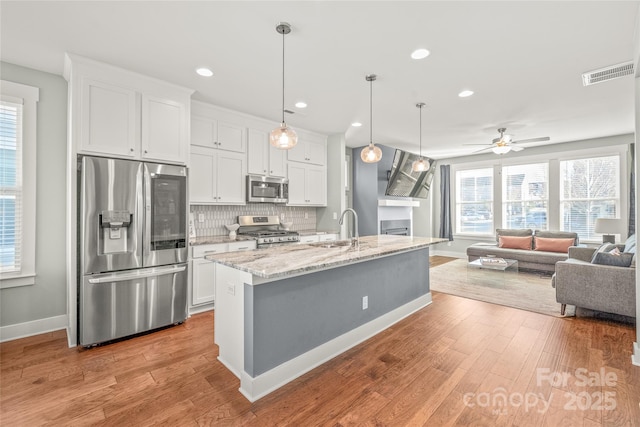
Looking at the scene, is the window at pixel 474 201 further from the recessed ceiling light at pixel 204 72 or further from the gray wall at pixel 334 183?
the recessed ceiling light at pixel 204 72

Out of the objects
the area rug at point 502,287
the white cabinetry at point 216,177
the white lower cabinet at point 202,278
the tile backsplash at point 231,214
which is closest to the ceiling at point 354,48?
the white cabinetry at point 216,177

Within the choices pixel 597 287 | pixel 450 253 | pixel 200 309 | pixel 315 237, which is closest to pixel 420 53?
pixel 315 237

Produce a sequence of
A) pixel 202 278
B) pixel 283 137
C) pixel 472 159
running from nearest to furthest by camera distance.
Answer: pixel 283 137
pixel 202 278
pixel 472 159

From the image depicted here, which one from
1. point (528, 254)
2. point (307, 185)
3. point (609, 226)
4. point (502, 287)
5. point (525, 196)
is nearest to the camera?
point (502, 287)

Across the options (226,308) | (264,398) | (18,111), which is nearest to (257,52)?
(226,308)

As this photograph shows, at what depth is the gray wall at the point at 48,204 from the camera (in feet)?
9.66

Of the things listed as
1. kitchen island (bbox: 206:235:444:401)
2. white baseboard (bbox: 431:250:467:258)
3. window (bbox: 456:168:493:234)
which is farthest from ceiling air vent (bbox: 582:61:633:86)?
white baseboard (bbox: 431:250:467:258)

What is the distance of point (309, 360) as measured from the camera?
2.31 meters

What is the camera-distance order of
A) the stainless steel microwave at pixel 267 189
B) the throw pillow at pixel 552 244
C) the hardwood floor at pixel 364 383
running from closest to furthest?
the hardwood floor at pixel 364 383 → the stainless steel microwave at pixel 267 189 → the throw pillow at pixel 552 244

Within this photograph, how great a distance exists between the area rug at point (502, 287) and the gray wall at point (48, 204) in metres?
4.87

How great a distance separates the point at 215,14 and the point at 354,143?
172 inches

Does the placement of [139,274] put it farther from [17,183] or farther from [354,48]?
[354,48]

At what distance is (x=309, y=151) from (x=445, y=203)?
14.8 feet

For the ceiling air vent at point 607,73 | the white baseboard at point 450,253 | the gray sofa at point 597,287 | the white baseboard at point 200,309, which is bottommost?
the white baseboard at point 200,309
